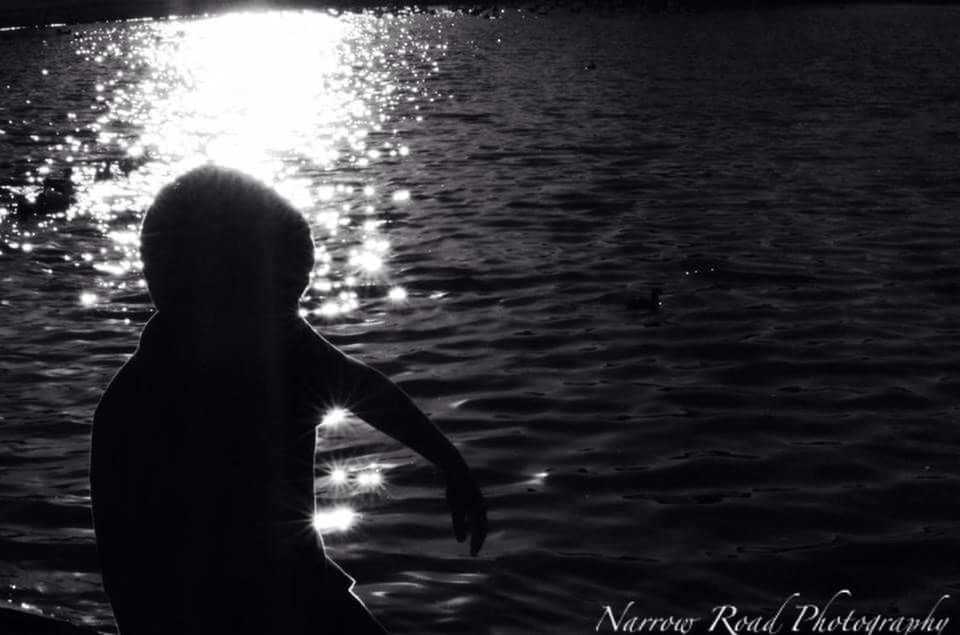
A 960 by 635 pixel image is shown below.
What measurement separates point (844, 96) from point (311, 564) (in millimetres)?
35647

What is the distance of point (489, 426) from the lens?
1054 centimetres

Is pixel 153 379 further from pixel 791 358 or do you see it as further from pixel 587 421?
pixel 791 358

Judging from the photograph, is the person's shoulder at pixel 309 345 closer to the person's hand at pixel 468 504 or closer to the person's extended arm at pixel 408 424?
the person's extended arm at pixel 408 424

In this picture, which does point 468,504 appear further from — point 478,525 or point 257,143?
point 257,143

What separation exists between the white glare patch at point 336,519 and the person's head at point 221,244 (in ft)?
15.5

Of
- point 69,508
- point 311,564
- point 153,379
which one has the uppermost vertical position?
point 153,379

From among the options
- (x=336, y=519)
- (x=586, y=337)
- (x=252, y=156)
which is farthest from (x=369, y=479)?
(x=252, y=156)

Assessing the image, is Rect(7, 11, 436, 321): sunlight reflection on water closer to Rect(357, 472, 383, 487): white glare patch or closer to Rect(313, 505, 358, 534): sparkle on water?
Rect(313, 505, 358, 534): sparkle on water

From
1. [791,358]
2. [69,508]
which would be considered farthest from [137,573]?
[791,358]

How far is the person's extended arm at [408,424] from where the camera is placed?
4.15 metres

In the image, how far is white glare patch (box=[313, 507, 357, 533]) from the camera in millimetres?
8578

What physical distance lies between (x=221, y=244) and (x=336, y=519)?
5078 millimetres

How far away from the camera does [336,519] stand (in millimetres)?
8727

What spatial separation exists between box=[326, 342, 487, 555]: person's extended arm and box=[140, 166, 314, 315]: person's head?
1.24ft
